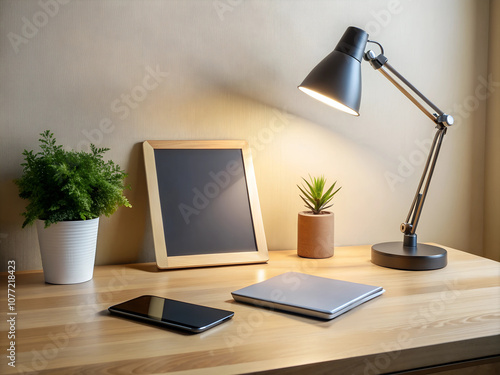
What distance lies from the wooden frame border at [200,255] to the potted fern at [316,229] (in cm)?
11

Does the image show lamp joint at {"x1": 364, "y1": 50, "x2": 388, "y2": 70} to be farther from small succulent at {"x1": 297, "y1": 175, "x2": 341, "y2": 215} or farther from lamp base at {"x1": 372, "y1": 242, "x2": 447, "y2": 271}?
lamp base at {"x1": 372, "y1": 242, "x2": 447, "y2": 271}

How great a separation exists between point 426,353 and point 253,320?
286 mm

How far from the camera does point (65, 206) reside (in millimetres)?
1047

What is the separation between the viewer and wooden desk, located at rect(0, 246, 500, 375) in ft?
2.24

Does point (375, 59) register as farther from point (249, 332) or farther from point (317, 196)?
point (249, 332)

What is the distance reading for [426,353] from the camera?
0.74 m

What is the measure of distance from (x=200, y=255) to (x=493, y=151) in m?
1.02

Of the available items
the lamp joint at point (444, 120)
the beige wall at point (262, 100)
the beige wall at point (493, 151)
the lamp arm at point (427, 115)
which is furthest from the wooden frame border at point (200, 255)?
the beige wall at point (493, 151)

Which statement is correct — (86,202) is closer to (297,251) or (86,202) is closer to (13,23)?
(13,23)

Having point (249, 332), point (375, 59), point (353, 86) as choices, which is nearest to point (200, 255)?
point (249, 332)

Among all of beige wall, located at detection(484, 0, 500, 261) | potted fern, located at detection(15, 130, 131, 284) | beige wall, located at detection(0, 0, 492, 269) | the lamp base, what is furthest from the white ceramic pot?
beige wall, located at detection(484, 0, 500, 261)

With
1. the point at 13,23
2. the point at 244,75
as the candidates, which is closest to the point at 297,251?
the point at 244,75

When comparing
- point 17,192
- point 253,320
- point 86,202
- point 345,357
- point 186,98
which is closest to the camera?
point 345,357

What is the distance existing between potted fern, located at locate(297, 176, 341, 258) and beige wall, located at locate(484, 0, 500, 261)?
612 millimetres
